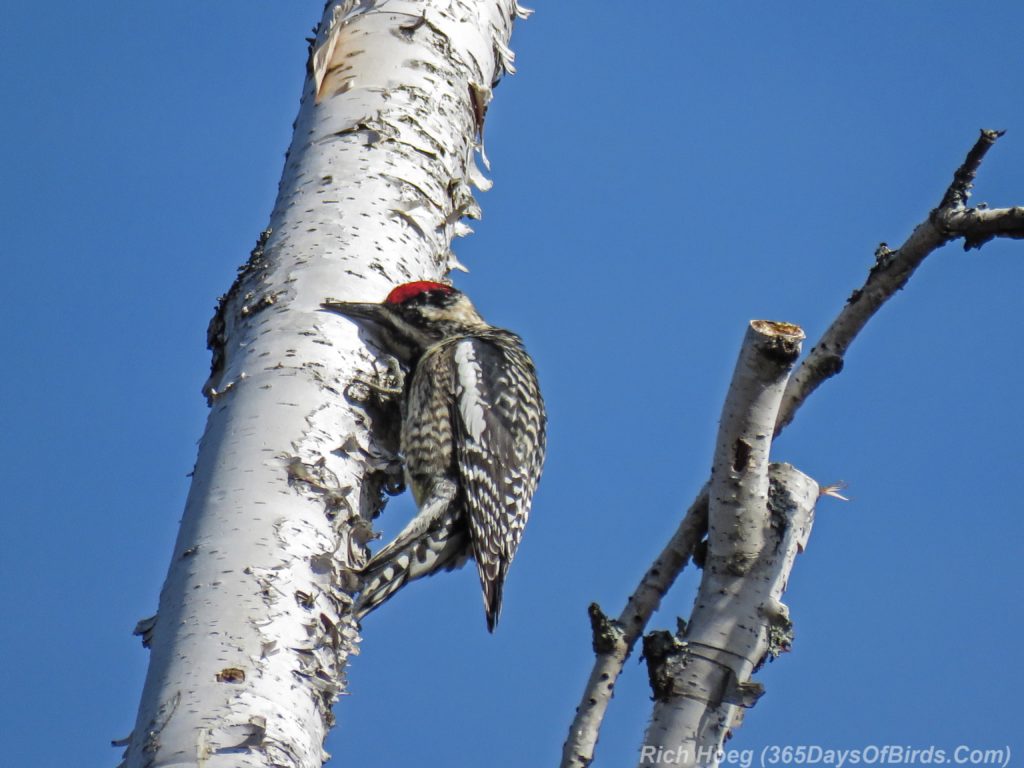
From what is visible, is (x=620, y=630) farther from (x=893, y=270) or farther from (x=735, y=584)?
(x=893, y=270)

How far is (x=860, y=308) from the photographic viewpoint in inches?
132

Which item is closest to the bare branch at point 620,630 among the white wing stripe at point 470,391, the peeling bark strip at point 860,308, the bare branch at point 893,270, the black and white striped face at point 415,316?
the peeling bark strip at point 860,308

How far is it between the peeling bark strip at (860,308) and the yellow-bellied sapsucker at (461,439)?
104cm

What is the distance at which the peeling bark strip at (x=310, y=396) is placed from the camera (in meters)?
2.82

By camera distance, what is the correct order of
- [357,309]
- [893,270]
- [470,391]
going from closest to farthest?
[893,270]
[357,309]
[470,391]

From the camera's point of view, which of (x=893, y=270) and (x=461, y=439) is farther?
(x=461, y=439)

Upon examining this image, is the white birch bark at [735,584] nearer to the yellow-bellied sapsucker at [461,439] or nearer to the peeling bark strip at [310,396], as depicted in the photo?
the peeling bark strip at [310,396]

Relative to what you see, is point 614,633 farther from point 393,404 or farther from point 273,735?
point 393,404

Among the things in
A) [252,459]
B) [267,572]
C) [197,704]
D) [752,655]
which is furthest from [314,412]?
[752,655]

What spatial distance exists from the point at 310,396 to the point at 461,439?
1378 millimetres

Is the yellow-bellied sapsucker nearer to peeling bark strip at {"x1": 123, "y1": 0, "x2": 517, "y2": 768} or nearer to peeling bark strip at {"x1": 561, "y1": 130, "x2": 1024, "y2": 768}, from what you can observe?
peeling bark strip at {"x1": 123, "y1": 0, "x2": 517, "y2": 768}

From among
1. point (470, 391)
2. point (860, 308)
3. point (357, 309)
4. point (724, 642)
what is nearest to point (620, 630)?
point (724, 642)

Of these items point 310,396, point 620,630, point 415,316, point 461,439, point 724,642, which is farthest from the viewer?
point 461,439

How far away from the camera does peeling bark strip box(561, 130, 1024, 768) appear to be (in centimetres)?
325
